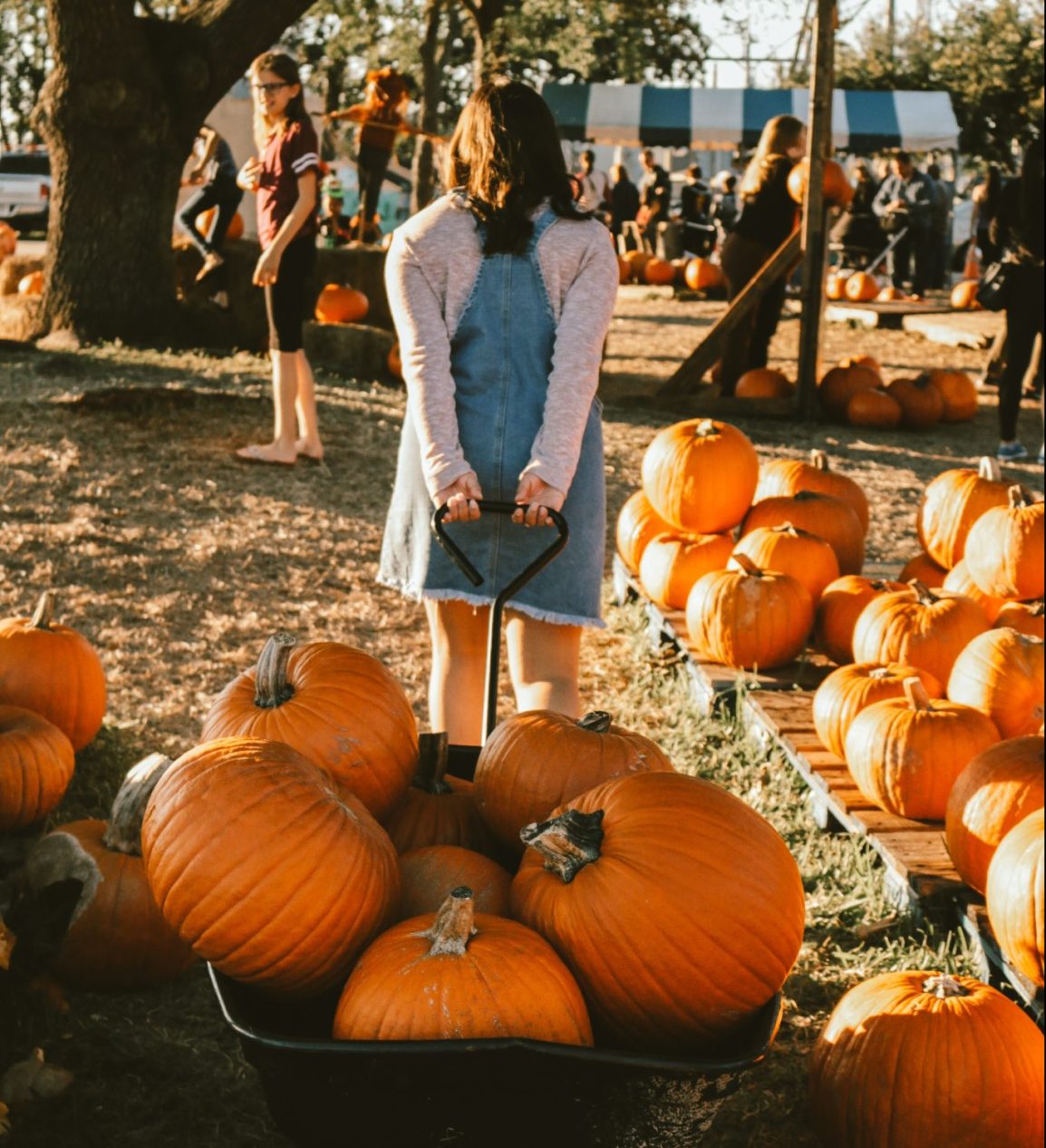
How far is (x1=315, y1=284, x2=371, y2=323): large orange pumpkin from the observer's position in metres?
10.9

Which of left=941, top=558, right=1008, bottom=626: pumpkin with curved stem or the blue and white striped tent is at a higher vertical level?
the blue and white striped tent

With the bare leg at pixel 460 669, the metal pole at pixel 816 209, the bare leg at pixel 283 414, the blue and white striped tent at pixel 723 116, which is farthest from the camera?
the blue and white striped tent at pixel 723 116

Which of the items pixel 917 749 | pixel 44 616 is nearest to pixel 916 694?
pixel 917 749

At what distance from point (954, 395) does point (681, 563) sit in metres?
5.63

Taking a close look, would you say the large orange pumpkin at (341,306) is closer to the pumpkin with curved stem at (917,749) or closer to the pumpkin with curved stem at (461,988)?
the pumpkin with curved stem at (917,749)

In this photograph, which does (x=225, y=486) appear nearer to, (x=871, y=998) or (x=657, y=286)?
(x=871, y=998)

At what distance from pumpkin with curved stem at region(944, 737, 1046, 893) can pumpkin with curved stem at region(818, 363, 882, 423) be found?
6.72 metres

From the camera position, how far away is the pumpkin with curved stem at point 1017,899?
2.32m

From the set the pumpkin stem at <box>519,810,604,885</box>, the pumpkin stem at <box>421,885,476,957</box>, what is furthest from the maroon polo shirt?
the pumpkin stem at <box>421,885,476,957</box>

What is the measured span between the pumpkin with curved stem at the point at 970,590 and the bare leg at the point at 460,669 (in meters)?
1.63

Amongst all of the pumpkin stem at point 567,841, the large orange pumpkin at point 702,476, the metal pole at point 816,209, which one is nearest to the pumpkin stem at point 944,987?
the pumpkin stem at point 567,841

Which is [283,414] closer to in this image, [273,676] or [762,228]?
[762,228]

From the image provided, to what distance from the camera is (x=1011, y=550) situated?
387cm

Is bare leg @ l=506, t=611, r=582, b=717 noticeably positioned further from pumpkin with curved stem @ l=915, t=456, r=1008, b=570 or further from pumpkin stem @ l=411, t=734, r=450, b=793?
pumpkin with curved stem @ l=915, t=456, r=1008, b=570
